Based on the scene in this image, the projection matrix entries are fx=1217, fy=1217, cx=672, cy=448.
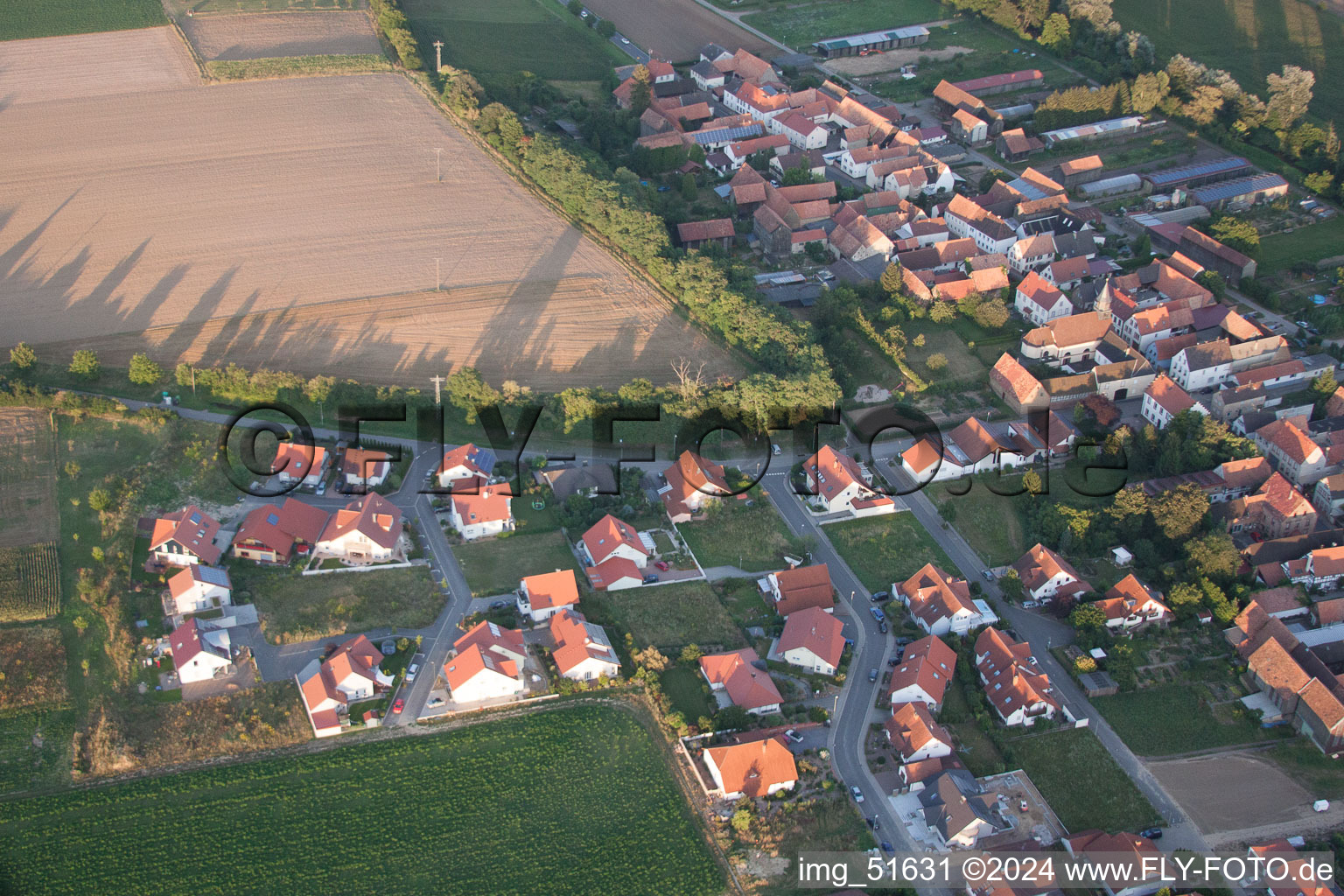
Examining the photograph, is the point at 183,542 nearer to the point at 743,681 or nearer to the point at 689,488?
the point at 689,488

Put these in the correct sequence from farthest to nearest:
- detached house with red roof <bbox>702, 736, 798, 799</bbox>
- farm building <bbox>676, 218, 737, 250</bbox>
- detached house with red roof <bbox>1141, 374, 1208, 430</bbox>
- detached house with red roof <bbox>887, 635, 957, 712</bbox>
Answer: farm building <bbox>676, 218, 737, 250</bbox> → detached house with red roof <bbox>1141, 374, 1208, 430</bbox> → detached house with red roof <bbox>887, 635, 957, 712</bbox> → detached house with red roof <bbox>702, 736, 798, 799</bbox>

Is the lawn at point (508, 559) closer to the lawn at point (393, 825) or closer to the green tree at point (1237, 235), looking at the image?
the lawn at point (393, 825)

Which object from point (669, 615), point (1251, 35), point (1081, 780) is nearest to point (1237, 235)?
point (1251, 35)

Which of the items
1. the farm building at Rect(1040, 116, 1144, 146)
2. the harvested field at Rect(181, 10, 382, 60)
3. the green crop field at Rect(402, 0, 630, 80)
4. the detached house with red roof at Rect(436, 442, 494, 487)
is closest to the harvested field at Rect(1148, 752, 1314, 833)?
the detached house with red roof at Rect(436, 442, 494, 487)

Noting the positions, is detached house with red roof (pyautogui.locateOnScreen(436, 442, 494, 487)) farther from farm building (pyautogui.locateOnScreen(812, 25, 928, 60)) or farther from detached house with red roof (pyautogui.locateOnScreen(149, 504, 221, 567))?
farm building (pyautogui.locateOnScreen(812, 25, 928, 60))

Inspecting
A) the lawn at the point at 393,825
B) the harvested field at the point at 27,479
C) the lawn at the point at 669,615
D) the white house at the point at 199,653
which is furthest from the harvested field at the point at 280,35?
the lawn at the point at 393,825
